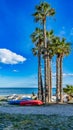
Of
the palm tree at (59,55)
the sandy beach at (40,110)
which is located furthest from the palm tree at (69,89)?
the sandy beach at (40,110)

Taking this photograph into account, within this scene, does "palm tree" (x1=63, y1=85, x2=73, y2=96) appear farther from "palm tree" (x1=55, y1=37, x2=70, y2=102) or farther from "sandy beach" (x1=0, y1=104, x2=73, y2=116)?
"sandy beach" (x1=0, y1=104, x2=73, y2=116)

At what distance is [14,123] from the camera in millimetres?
20734

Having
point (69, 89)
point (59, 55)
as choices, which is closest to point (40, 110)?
point (59, 55)

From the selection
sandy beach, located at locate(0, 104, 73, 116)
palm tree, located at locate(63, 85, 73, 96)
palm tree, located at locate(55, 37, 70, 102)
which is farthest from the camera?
palm tree, located at locate(63, 85, 73, 96)

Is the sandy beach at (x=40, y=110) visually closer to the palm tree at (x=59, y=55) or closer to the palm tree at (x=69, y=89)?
the palm tree at (x=59, y=55)

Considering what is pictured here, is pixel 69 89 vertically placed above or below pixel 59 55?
below

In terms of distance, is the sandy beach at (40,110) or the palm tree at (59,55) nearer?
the sandy beach at (40,110)

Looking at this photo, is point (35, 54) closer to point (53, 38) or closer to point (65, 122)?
point (53, 38)

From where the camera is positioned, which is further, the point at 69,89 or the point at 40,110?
the point at 69,89

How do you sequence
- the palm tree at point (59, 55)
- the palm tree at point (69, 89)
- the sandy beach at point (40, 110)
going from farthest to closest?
1. the palm tree at point (69, 89)
2. the palm tree at point (59, 55)
3. the sandy beach at point (40, 110)

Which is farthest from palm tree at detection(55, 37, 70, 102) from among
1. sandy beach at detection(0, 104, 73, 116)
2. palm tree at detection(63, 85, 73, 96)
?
sandy beach at detection(0, 104, 73, 116)

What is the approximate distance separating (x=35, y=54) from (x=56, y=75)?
649 centimetres

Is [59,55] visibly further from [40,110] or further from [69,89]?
[40,110]

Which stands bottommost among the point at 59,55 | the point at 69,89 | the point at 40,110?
the point at 40,110
